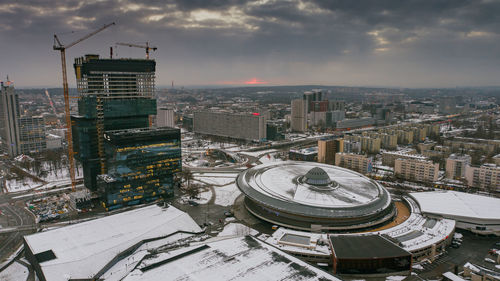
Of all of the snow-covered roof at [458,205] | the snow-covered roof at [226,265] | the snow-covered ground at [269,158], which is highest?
the snow-covered roof at [458,205]

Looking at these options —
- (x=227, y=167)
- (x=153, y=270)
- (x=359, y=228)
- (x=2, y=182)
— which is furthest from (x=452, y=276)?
(x=2, y=182)

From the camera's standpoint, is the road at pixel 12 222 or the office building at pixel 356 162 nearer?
the road at pixel 12 222

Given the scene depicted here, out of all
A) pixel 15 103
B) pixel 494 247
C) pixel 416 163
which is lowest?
pixel 494 247

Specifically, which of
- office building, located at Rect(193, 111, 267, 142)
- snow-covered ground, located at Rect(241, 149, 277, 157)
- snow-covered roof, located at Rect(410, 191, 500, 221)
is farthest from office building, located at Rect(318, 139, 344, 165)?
office building, located at Rect(193, 111, 267, 142)

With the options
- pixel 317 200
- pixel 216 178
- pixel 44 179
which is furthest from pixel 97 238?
pixel 44 179

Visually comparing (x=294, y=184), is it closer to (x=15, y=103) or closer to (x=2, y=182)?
(x=2, y=182)

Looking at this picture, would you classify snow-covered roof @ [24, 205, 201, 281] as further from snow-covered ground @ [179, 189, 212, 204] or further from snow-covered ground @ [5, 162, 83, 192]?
snow-covered ground @ [5, 162, 83, 192]

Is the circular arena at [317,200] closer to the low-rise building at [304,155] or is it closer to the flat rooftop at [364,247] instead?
the flat rooftop at [364,247]

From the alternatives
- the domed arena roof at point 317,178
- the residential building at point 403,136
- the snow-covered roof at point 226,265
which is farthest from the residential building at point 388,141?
the snow-covered roof at point 226,265
